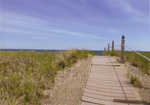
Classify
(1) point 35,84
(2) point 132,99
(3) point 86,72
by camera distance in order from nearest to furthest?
(2) point 132,99 < (1) point 35,84 < (3) point 86,72

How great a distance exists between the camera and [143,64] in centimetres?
696

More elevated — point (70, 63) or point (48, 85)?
point (70, 63)

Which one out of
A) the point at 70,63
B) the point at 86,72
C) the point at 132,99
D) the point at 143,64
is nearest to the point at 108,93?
the point at 132,99

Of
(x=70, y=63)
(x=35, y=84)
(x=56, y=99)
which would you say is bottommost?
(x=56, y=99)

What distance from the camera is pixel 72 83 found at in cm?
482

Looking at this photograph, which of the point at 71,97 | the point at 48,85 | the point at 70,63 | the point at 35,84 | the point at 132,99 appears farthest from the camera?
the point at 70,63

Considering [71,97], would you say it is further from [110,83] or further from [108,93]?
Answer: [110,83]

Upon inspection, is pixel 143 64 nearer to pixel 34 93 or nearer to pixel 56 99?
pixel 56 99

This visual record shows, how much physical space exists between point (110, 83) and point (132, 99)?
1156 millimetres

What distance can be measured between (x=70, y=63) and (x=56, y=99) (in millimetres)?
3166

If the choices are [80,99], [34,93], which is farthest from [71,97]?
[34,93]

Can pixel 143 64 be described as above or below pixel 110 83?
above

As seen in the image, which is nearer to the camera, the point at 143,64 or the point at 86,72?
the point at 86,72

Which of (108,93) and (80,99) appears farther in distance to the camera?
(108,93)
